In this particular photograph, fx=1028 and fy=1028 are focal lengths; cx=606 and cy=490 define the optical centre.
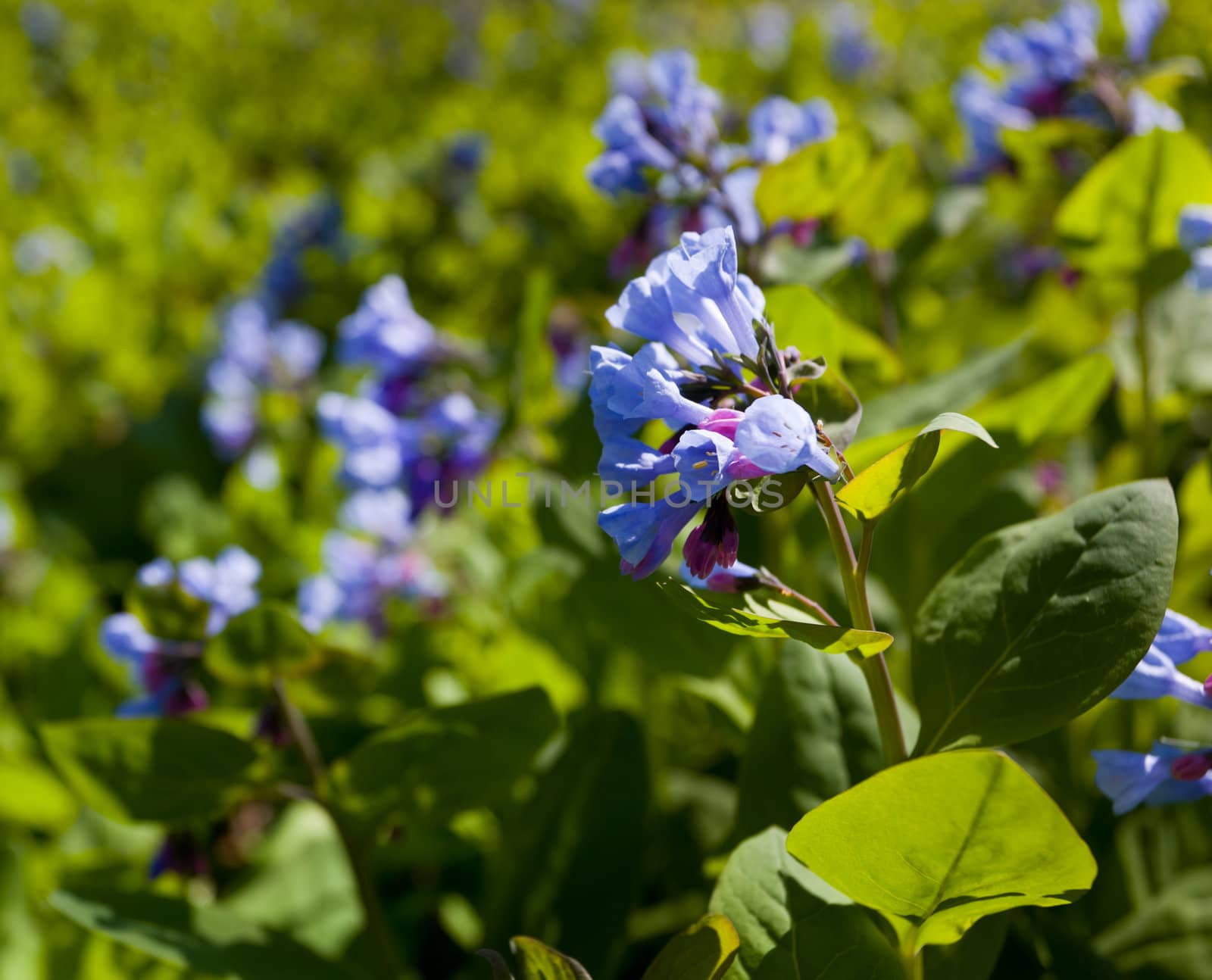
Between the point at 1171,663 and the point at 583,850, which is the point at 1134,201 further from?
the point at 583,850

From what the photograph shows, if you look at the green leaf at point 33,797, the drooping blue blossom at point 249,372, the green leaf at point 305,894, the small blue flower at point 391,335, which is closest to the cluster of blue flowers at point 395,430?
the small blue flower at point 391,335

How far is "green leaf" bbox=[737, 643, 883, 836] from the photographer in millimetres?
928

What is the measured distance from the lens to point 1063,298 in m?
1.71

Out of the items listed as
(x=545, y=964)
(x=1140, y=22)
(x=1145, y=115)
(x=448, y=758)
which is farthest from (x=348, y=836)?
(x=1140, y=22)

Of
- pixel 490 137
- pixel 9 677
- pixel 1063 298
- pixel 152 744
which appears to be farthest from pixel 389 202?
pixel 152 744

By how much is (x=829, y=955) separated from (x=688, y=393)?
438 millimetres

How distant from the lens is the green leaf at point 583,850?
1.12 meters

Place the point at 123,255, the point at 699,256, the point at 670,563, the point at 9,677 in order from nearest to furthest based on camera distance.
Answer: the point at 699,256, the point at 670,563, the point at 9,677, the point at 123,255

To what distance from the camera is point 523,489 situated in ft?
5.57

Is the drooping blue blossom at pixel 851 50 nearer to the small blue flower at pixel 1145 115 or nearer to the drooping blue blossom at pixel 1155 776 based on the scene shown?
the small blue flower at pixel 1145 115

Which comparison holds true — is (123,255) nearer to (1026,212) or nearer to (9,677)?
(9,677)

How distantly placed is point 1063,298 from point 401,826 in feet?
4.41

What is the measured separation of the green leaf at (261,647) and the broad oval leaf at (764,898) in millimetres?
496

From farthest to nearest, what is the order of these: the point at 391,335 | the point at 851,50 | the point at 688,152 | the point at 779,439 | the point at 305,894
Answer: the point at 851,50
the point at 391,335
the point at 305,894
the point at 688,152
the point at 779,439
